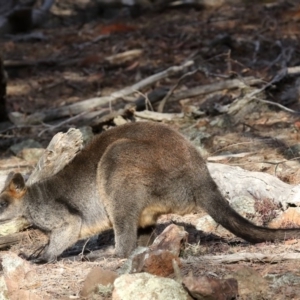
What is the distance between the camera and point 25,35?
17.8 meters

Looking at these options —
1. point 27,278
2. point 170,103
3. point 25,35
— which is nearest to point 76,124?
point 170,103

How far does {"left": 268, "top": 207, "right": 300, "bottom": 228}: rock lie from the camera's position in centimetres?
673

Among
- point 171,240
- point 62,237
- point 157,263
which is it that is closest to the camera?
point 157,263

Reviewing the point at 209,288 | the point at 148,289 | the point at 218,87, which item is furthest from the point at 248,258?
the point at 218,87

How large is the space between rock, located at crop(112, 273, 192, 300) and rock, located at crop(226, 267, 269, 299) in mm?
348

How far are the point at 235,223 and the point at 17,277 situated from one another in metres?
1.72

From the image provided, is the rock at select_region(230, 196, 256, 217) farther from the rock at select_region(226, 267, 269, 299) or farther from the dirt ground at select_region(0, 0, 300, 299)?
the rock at select_region(226, 267, 269, 299)

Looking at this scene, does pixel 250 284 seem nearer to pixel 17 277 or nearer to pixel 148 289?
pixel 148 289

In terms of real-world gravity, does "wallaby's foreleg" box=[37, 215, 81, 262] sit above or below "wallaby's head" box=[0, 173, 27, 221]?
below

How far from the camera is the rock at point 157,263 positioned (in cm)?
523

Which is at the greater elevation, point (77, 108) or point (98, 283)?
point (98, 283)

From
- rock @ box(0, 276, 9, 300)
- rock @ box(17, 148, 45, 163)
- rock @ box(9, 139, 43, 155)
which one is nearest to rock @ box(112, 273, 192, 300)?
rock @ box(0, 276, 9, 300)

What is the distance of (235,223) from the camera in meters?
5.98

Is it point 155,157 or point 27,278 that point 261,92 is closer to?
point 155,157
